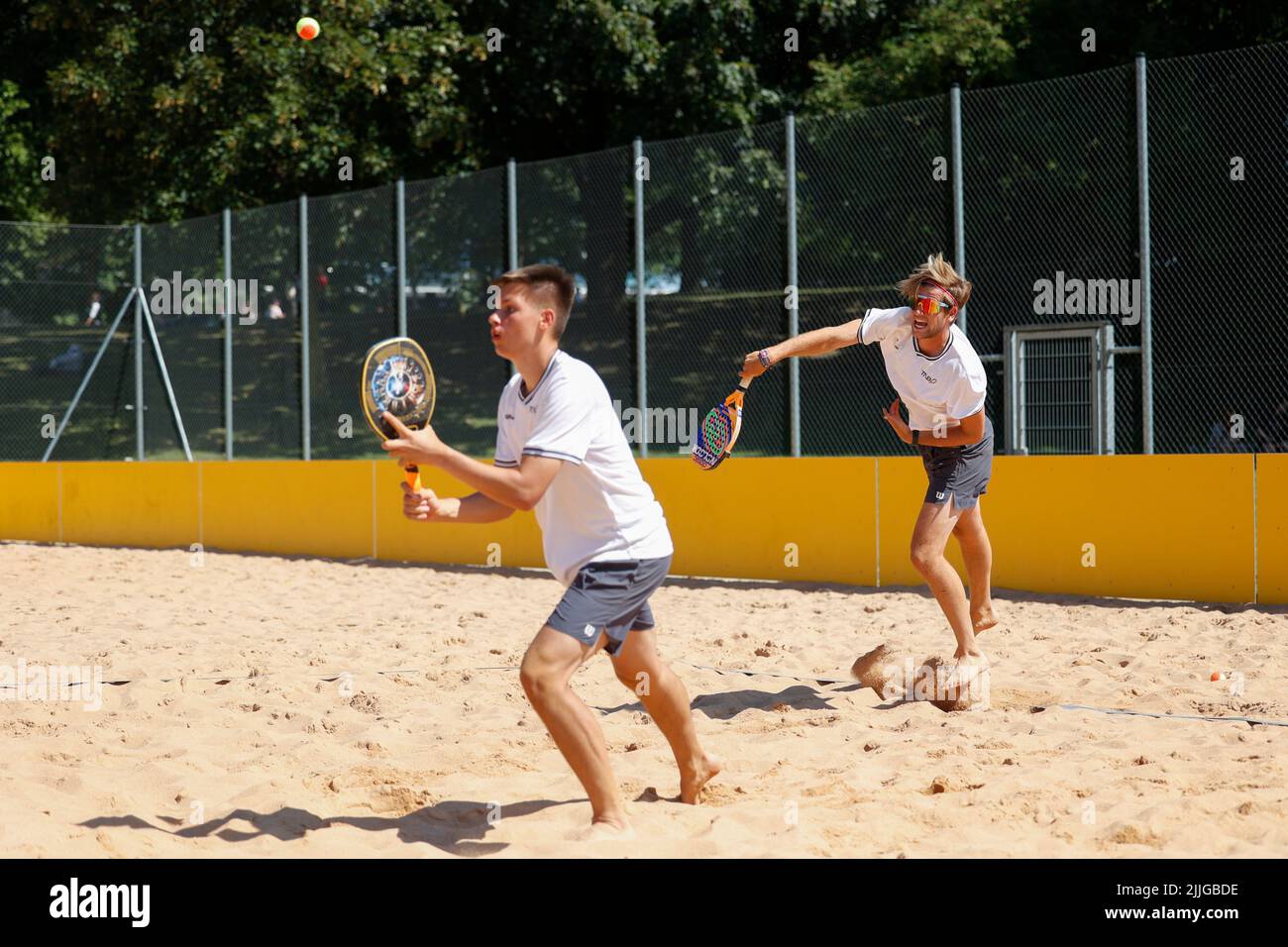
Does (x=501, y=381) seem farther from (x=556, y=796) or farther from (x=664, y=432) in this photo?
(x=556, y=796)

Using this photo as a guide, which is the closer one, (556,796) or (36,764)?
(556,796)

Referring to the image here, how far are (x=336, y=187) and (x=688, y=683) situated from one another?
669 inches

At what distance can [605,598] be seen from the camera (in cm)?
406

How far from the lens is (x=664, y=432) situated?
12680 millimetres

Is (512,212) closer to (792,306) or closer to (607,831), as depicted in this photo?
(792,306)

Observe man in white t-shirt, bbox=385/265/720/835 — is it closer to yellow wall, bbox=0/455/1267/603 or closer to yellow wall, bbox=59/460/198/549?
yellow wall, bbox=0/455/1267/603

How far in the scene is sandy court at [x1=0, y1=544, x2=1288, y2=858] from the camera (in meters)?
4.10

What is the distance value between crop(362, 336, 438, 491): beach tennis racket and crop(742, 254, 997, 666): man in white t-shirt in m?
2.18

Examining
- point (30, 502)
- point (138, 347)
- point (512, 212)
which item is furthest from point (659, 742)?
point (138, 347)

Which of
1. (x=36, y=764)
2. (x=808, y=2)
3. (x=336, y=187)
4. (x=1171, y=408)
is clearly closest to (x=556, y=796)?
(x=36, y=764)

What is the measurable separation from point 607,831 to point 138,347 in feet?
46.3

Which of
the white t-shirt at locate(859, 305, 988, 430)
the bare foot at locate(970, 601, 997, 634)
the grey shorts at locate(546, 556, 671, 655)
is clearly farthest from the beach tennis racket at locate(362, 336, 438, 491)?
the bare foot at locate(970, 601, 997, 634)

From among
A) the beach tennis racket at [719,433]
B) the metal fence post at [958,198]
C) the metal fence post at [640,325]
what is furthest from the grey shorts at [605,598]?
the metal fence post at [640,325]

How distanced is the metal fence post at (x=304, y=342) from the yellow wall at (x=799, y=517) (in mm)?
956
